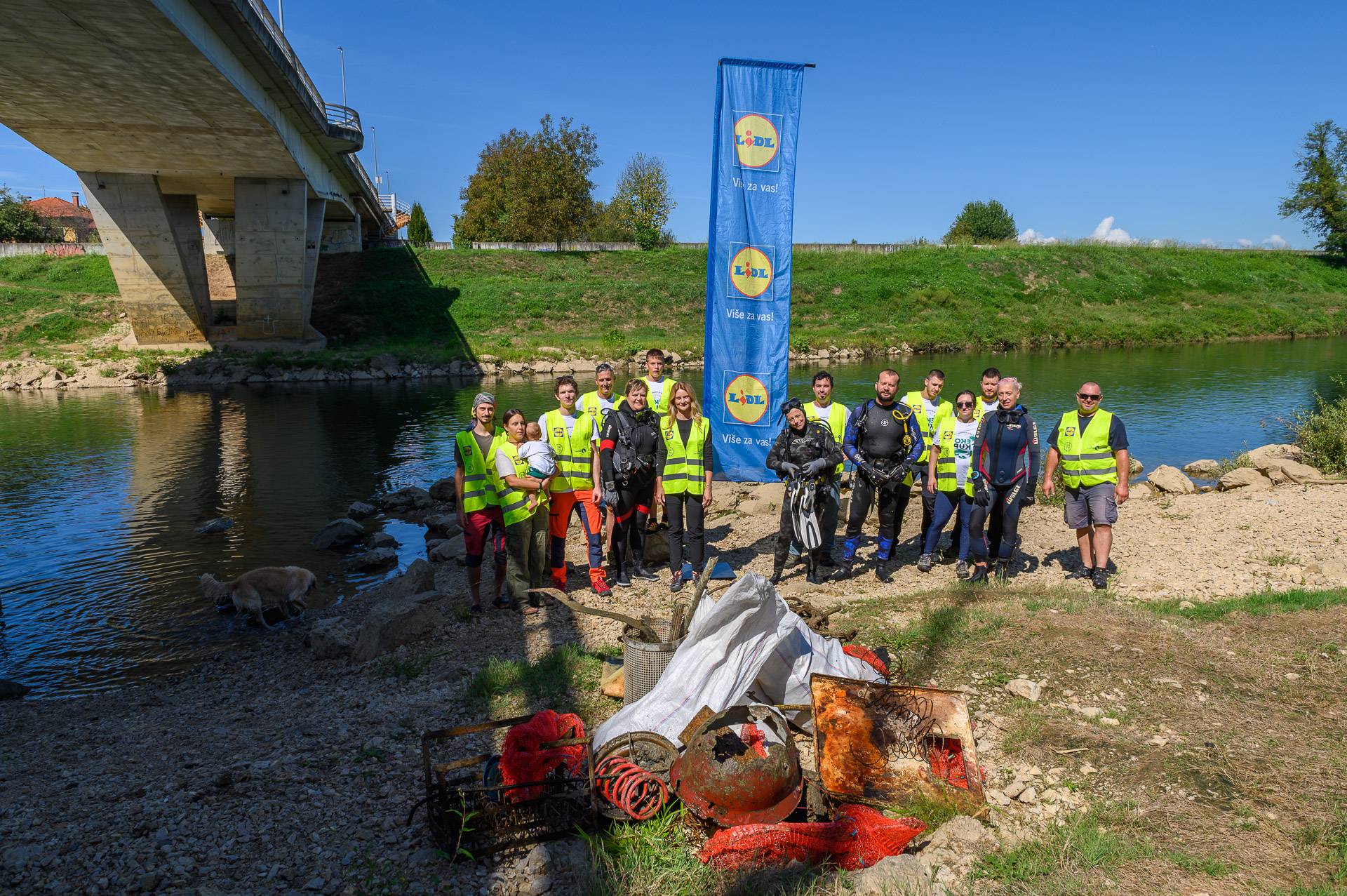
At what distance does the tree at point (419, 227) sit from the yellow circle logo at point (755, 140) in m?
71.9

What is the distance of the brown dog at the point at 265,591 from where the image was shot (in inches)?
368

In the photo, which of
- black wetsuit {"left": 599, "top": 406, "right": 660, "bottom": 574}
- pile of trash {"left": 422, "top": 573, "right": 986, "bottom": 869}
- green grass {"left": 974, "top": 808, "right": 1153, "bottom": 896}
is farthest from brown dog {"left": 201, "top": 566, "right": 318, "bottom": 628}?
green grass {"left": 974, "top": 808, "right": 1153, "bottom": 896}

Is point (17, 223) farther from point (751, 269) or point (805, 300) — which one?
point (751, 269)

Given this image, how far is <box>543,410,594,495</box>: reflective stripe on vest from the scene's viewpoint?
866 centimetres

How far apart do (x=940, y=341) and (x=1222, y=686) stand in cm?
4076

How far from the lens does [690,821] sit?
4.28 metres

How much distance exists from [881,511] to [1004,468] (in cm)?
137

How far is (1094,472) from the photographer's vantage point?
8.07m

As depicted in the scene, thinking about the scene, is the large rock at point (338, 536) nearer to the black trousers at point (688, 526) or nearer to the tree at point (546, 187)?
the black trousers at point (688, 526)

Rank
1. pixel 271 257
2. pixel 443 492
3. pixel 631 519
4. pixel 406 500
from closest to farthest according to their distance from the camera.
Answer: pixel 631 519, pixel 406 500, pixel 443 492, pixel 271 257

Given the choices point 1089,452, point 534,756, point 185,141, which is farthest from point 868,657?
point 185,141

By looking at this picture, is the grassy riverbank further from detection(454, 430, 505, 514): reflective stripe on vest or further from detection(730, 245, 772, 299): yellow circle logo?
detection(454, 430, 505, 514): reflective stripe on vest

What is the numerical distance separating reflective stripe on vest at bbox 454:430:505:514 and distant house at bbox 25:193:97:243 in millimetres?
87479

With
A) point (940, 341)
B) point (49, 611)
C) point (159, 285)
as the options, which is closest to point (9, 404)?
point (159, 285)
